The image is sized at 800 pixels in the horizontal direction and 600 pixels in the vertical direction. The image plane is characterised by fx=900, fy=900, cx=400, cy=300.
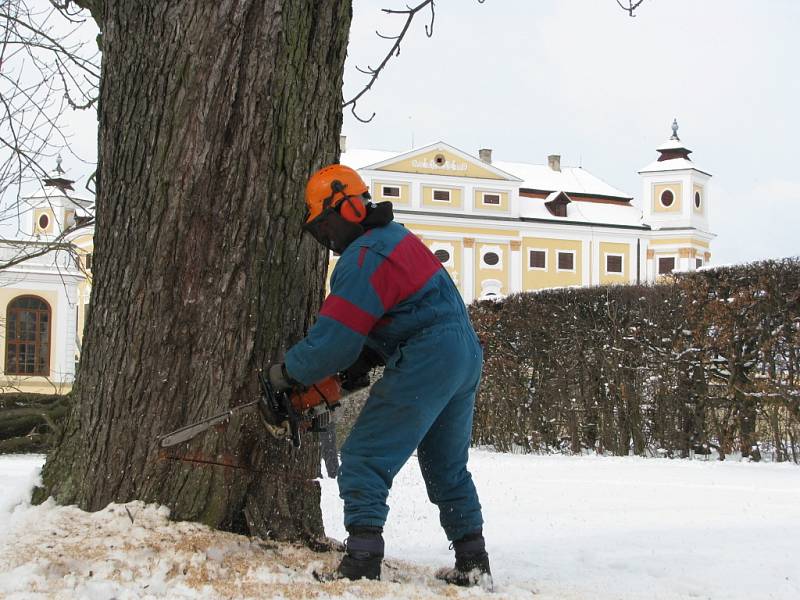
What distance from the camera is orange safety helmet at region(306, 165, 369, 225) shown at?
343 centimetres

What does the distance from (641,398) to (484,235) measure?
41.8 m

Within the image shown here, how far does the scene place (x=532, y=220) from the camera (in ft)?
177

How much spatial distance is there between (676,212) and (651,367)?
47121mm

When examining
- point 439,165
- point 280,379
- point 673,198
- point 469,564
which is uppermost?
point 439,165

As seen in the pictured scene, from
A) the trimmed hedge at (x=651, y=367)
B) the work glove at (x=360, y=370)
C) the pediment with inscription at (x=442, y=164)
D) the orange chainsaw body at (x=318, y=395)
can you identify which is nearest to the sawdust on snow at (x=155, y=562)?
the orange chainsaw body at (x=318, y=395)

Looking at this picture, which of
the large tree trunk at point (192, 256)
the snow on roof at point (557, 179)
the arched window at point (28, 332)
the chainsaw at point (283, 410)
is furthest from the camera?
the snow on roof at point (557, 179)

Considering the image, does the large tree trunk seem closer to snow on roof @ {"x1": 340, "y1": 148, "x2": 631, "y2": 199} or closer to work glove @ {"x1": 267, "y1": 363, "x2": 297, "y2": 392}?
A: work glove @ {"x1": 267, "y1": 363, "x2": 297, "y2": 392}

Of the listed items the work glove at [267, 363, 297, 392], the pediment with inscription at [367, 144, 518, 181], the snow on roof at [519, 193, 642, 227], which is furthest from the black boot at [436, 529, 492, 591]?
the snow on roof at [519, 193, 642, 227]

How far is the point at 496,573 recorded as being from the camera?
3.97 meters

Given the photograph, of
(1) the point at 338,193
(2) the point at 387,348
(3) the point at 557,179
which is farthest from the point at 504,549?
(3) the point at 557,179

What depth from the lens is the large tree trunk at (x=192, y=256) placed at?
348 centimetres

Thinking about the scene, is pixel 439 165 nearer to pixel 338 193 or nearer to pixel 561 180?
pixel 561 180

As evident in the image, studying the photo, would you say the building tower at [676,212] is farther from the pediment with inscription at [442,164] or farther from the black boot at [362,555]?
the black boot at [362,555]

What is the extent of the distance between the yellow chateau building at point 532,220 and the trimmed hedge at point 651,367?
122ft
